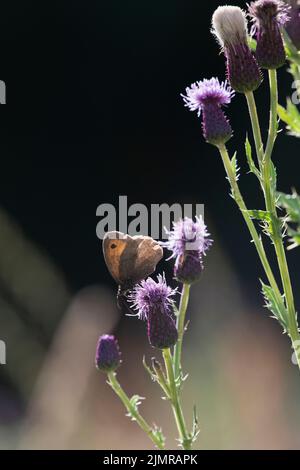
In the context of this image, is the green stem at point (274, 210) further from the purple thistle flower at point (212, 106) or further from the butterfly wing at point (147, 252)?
the butterfly wing at point (147, 252)

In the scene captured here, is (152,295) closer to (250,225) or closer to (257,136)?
(250,225)

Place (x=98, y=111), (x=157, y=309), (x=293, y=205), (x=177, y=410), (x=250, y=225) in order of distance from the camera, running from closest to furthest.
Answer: (x=293, y=205), (x=177, y=410), (x=250, y=225), (x=157, y=309), (x=98, y=111)

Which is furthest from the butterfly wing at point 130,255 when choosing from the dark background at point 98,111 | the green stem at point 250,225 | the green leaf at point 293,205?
the dark background at point 98,111

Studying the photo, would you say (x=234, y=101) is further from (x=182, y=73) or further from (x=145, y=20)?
(x=145, y=20)

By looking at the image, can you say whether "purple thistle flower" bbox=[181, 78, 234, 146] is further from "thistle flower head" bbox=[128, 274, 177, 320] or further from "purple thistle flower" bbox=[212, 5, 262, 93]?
"thistle flower head" bbox=[128, 274, 177, 320]

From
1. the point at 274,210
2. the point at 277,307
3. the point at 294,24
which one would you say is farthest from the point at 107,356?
the point at 294,24
